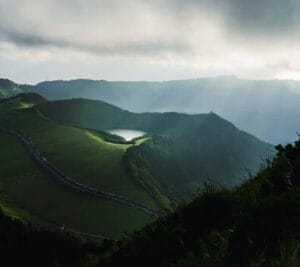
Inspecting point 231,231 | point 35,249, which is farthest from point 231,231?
point 35,249

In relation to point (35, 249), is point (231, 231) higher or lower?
higher

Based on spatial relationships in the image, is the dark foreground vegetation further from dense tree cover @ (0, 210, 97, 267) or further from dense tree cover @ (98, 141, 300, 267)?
dense tree cover @ (0, 210, 97, 267)

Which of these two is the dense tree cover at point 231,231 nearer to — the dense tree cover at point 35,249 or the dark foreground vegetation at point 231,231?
the dark foreground vegetation at point 231,231

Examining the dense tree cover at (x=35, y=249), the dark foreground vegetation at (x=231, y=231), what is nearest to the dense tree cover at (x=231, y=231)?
the dark foreground vegetation at (x=231, y=231)

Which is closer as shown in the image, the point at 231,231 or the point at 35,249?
the point at 231,231

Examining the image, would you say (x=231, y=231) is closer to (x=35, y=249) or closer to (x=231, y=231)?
(x=231, y=231)
